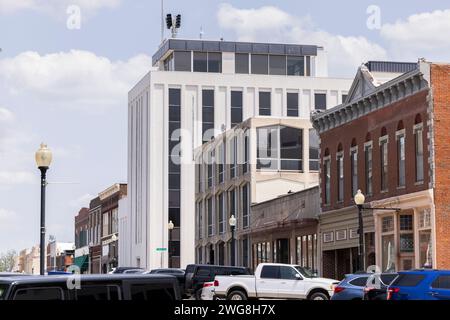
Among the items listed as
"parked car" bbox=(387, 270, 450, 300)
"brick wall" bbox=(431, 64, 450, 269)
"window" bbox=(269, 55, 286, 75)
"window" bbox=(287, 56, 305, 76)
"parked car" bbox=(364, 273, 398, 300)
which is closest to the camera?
"parked car" bbox=(387, 270, 450, 300)

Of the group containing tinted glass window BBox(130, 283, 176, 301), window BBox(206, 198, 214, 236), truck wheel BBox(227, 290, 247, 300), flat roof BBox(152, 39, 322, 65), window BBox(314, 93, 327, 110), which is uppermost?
flat roof BBox(152, 39, 322, 65)

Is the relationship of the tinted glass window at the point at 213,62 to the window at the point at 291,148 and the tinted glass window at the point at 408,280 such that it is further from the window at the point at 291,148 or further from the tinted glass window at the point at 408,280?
the tinted glass window at the point at 408,280

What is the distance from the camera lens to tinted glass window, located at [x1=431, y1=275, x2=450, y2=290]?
2325 centimetres

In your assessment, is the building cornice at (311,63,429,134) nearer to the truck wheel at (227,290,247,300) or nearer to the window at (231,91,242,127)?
the truck wheel at (227,290,247,300)

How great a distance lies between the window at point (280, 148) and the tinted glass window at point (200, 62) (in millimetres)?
34039

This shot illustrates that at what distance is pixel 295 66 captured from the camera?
10688 centimetres

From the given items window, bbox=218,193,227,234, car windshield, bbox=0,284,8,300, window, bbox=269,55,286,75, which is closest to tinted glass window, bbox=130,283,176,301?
car windshield, bbox=0,284,8,300

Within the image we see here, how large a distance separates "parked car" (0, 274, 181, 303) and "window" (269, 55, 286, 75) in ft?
313

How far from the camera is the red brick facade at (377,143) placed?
43844mm

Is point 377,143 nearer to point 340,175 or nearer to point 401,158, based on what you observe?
point 401,158
